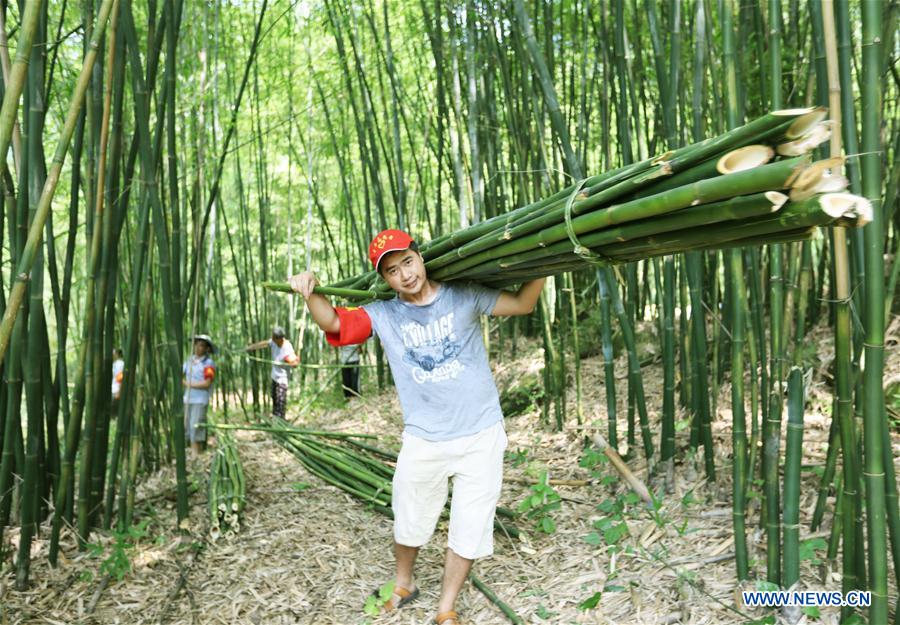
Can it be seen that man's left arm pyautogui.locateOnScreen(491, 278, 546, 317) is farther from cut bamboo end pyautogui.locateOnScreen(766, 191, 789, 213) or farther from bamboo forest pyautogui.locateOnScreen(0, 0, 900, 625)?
cut bamboo end pyautogui.locateOnScreen(766, 191, 789, 213)

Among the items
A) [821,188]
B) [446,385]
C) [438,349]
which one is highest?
[821,188]

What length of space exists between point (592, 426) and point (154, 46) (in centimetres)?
235

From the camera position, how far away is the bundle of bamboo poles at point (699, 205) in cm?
98

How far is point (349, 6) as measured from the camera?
431 centimetres

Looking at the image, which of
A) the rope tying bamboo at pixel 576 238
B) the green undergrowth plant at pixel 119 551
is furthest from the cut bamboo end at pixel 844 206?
the green undergrowth plant at pixel 119 551

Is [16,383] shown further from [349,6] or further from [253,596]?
[349,6]

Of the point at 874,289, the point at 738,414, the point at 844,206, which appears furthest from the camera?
the point at 738,414

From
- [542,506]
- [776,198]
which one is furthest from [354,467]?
[776,198]

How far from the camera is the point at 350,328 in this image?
6.53 feet

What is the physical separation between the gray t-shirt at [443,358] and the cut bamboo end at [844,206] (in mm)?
1133

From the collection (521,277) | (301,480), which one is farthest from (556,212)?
(301,480)

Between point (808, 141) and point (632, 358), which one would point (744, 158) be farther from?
point (632, 358)

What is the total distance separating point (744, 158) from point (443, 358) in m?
1.10

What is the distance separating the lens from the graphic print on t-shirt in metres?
1.98
